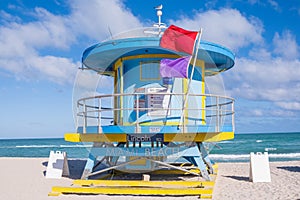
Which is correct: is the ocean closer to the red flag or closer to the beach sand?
the beach sand

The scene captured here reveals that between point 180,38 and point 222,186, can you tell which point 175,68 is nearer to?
point 180,38

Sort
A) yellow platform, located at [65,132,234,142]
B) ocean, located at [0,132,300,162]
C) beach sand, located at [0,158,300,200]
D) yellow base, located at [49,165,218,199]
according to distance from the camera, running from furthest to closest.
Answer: ocean, located at [0,132,300,162], yellow platform, located at [65,132,234,142], beach sand, located at [0,158,300,200], yellow base, located at [49,165,218,199]

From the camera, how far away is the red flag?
34.2 ft

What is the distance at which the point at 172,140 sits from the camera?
35.7 ft

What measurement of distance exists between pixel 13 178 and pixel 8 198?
3.97 meters

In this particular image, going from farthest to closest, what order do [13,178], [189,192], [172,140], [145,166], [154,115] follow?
[13,178], [145,166], [154,115], [172,140], [189,192]

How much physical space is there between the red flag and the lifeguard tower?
1.37 ft

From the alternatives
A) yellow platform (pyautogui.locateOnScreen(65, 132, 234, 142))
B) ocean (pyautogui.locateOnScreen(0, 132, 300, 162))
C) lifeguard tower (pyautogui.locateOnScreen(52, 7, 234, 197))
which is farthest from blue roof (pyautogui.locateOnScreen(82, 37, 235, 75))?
ocean (pyautogui.locateOnScreen(0, 132, 300, 162))

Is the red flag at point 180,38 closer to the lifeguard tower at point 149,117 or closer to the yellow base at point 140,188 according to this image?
the lifeguard tower at point 149,117

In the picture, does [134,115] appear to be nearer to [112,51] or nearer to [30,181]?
[112,51]

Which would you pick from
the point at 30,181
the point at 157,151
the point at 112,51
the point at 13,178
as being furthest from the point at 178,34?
the point at 13,178

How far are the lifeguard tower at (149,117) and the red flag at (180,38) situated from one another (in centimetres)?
42

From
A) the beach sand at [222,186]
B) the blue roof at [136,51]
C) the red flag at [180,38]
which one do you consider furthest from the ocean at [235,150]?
the red flag at [180,38]

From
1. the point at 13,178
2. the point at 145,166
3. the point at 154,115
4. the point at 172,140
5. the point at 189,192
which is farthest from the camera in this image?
the point at 13,178
